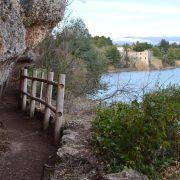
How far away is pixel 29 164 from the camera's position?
8.95m

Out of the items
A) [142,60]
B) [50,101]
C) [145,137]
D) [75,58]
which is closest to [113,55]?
[75,58]

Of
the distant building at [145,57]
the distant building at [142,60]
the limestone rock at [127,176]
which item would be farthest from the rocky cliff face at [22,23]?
the distant building at [145,57]

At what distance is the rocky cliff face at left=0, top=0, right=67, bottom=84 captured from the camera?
755 cm

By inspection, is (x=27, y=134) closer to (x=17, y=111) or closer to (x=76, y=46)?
(x=17, y=111)

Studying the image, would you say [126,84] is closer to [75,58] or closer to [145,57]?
[145,57]

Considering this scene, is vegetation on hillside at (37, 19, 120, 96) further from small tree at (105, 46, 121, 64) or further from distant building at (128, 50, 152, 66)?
distant building at (128, 50, 152, 66)

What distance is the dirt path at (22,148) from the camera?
851 centimetres

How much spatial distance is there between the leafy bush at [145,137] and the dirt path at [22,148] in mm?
1226

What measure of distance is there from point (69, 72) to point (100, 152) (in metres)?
9.66

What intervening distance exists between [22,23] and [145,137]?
277 cm

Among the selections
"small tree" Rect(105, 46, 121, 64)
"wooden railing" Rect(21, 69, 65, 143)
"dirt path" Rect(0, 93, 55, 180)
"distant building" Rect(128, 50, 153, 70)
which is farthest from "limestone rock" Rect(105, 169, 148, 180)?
"small tree" Rect(105, 46, 121, 64)

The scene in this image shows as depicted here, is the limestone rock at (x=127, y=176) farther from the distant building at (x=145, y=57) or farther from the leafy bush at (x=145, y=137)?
the distant building at (x=145, y=57)

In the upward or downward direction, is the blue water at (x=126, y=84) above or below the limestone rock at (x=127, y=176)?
above

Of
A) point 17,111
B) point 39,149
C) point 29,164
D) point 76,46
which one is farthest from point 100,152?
point 76,46
